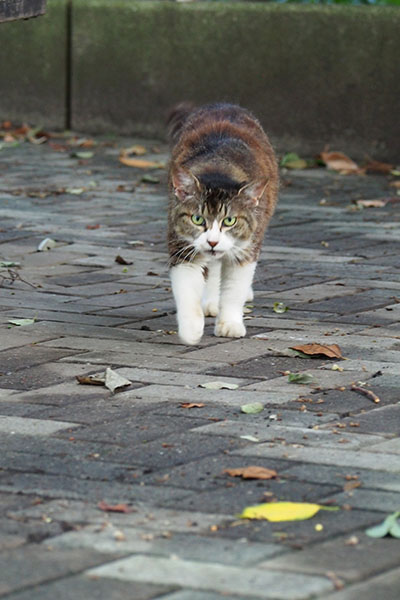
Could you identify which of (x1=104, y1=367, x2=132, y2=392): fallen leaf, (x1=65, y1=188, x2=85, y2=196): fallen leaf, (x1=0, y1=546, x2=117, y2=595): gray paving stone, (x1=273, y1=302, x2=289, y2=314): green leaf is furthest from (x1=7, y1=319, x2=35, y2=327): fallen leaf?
(x1=65, y1=188, x2=85, y2=196): fallen leaf

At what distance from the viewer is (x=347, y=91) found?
1033 centimetres

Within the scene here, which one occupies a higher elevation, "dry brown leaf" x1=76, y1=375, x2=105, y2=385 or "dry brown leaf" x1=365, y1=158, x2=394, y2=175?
"dry brown leaf" x1=76, y1=375, x2=105, y2=385

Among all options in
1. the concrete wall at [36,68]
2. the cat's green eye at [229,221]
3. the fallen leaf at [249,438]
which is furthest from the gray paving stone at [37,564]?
the concrete wall at [36,68]

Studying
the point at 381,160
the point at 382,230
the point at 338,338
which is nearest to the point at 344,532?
the point at 338,338

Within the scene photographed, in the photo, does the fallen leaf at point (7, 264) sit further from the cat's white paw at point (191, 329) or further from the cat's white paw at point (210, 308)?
the cat's white paw at point (191, 329)

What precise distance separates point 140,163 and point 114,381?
6189mm

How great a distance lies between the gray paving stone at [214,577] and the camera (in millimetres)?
2727

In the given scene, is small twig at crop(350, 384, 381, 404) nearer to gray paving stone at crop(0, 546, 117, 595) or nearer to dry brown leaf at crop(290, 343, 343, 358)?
dry brown leaf at crop(290, 343, 343, 358)

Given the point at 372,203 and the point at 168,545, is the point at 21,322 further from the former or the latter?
the point at 372,203

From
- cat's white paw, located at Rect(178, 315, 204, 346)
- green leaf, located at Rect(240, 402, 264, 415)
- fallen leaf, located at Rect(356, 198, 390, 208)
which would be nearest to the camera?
green leaf, located at Rect(240, 402, 264, 415)

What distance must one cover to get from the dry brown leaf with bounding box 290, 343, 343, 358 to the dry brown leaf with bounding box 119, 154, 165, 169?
216 inches

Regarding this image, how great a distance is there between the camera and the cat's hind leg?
573 centimetres

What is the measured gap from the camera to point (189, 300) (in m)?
5.09

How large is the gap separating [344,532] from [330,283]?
10.7 ft
